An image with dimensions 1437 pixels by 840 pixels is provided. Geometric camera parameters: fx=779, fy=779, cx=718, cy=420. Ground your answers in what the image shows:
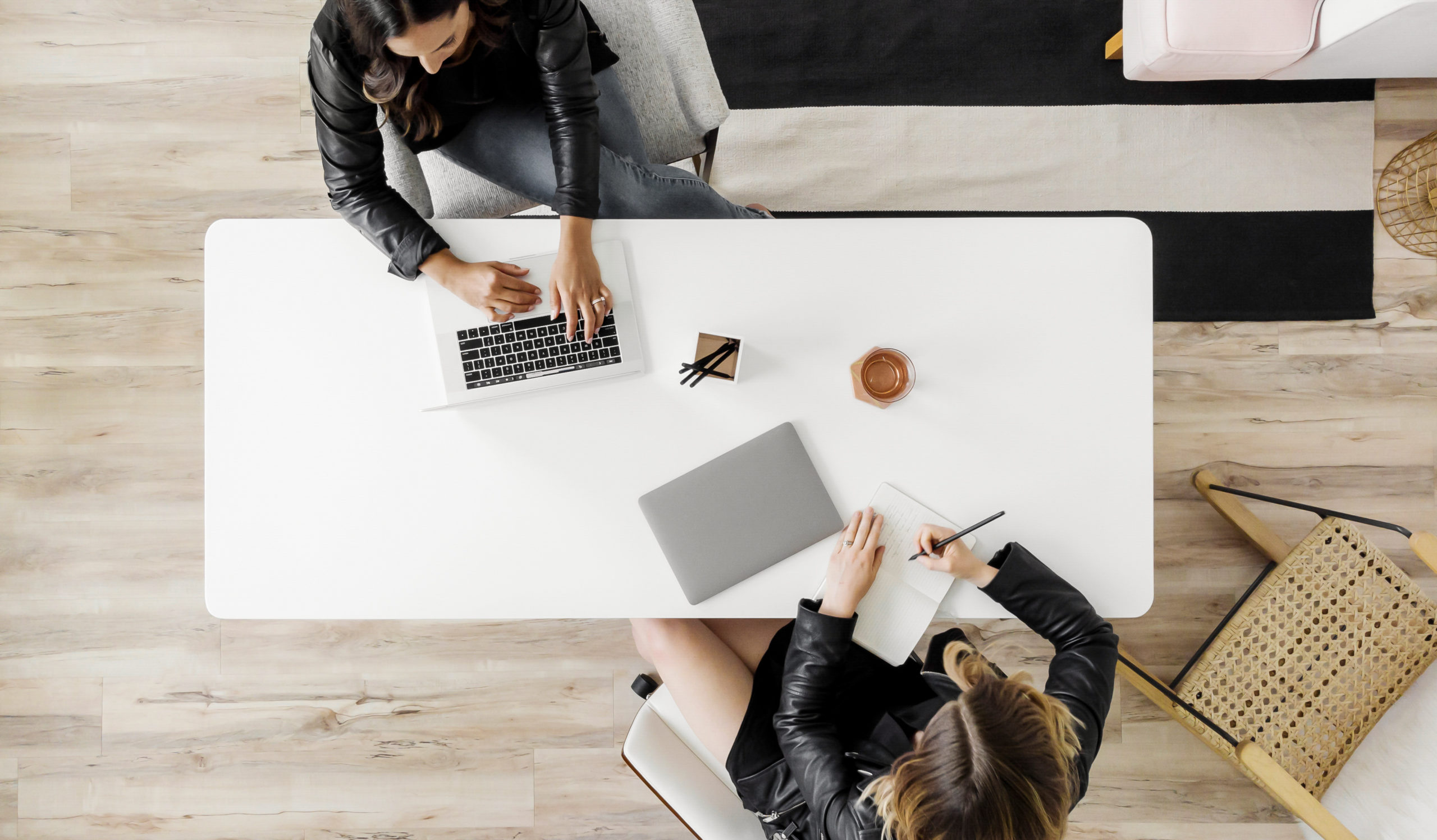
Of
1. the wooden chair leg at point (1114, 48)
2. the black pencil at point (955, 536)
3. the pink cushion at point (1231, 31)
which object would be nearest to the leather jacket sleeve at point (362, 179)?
the black pencil at point (955, 536)

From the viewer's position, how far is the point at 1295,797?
1.29 m

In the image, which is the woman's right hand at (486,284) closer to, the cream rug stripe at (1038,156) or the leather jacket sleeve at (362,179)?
the leather jacket sleeve at (362,179)

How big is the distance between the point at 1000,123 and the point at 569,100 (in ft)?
3.90

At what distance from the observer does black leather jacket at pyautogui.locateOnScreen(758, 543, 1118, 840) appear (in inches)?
46.3

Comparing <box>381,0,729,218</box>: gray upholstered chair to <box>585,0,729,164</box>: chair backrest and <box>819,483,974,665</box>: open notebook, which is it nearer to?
<box>585,0,729,164</box>: chair backrest

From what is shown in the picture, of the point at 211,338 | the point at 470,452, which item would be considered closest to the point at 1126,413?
the point at 470,452

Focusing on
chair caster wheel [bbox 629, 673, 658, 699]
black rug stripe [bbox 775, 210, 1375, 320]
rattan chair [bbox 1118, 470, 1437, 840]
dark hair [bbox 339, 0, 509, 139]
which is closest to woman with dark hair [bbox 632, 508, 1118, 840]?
chair caster wheel [bbox 629, 673, 658, 699]

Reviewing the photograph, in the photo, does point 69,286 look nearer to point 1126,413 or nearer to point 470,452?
point 470,452

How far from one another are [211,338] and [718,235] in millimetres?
816

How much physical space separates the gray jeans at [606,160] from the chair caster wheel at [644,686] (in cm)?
104

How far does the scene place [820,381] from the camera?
48.5 inches

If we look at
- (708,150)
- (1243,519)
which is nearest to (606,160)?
(708,150)

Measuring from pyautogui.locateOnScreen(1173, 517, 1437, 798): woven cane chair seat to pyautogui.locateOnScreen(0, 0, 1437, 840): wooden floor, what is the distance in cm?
41

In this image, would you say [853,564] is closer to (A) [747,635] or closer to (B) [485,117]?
(A) [747,635]
